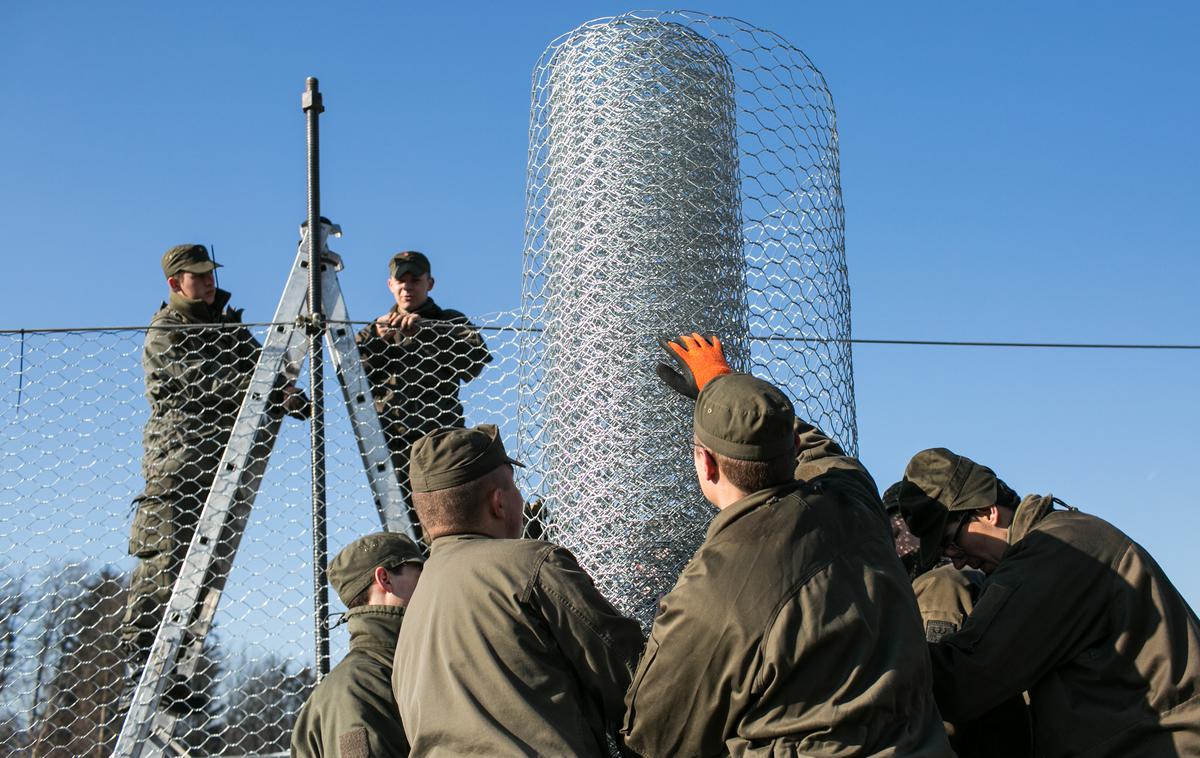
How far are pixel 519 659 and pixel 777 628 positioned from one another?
0.50 meters

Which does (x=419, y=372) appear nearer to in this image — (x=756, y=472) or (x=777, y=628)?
(x=756, y=472)

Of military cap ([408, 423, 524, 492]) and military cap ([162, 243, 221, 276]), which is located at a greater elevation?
military cap ([162, 243, 221, 276])

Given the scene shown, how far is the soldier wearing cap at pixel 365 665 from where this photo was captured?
278 cm

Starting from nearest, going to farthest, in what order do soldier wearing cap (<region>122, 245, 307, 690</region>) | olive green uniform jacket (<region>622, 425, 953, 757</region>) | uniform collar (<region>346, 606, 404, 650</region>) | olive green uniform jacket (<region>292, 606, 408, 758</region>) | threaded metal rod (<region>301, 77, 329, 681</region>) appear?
olive green uniform jacket (<region>622, 425, 953, 757</region>)
olive green uniform jacket (<region>292, 606, 408, 758</region>)
uniform collar (<region>346, 606, 404, 650</region>)
threaded metal rod (<region>301, 77, 329, 681</region>)
soldier wearing cap (<region>122, 245, 307, 690</region>)

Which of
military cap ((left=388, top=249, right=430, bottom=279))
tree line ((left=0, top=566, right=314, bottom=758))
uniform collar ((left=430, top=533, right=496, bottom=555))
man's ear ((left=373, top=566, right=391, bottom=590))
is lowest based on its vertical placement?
tree line ((left=0, top=566, right=314, bottom=758))

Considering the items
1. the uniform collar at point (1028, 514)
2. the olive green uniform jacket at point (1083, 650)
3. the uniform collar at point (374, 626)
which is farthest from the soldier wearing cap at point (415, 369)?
the olive green uniform jacket at point (1083, 650)

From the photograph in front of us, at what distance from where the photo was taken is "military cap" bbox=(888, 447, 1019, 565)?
289 cm

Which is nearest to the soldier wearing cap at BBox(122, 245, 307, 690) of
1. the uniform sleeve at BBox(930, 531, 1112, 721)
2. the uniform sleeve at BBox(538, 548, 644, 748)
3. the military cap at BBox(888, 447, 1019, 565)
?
the uniform sleeve at BBox(538, 548, 644, 748)

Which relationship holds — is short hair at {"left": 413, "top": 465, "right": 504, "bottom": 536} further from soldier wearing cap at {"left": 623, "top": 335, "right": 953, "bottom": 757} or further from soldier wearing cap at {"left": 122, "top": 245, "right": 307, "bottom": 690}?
soldier wearing cap at {"left": 122, "top": 245, "right": 307, "bottom": 690}

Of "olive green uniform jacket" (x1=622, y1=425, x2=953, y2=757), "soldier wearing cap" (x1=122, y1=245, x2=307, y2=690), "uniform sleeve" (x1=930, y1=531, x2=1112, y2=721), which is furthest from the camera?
"soldier wearing cap" (x1=122, y1=245, x2=307, y2=690)

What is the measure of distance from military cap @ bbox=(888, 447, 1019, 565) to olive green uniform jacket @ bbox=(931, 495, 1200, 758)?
1.01 feet

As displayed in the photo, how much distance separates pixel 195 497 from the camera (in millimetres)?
4066

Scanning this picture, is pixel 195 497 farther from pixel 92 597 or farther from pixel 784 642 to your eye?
pixel 784 642

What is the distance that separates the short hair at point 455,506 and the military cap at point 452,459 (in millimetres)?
11
